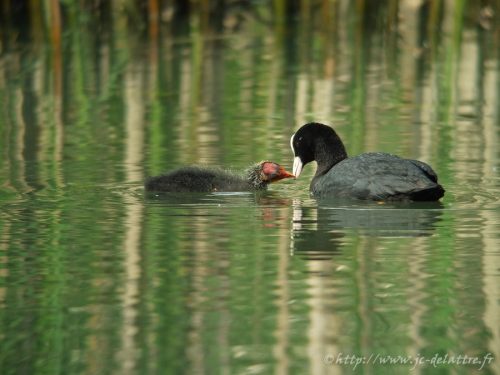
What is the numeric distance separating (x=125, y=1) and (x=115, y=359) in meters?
17.2

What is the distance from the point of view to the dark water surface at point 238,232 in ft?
16.5

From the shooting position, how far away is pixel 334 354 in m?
4.88

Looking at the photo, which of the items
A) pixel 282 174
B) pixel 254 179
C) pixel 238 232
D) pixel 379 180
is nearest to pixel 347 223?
pixel 238 232

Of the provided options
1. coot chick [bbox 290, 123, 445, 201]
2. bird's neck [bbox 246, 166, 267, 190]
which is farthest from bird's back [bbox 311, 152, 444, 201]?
bird's neck [bbox 246, 166, 267, 190]

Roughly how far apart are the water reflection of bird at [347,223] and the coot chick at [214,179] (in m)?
0.76

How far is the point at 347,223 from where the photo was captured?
745 cm

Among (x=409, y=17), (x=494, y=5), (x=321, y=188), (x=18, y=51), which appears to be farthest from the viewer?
(x=409, y=17)

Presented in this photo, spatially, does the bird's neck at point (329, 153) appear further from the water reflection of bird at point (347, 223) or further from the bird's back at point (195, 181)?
the water reflection of bird at point (347, 223)

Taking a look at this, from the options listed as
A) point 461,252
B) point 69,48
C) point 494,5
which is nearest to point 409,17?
point 494,5

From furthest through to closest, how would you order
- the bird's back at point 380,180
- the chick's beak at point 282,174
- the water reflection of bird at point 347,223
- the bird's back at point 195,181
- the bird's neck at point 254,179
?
the chick's beak at point 282,174 < the bird's neck at point 254,179 < the bird's back at point 195,181 < the bird's back at point 380,180 < the water reflection of bird at point 347,223

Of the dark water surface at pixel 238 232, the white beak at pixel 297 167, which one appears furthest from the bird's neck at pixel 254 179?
→ the white beak at pixel 297 167

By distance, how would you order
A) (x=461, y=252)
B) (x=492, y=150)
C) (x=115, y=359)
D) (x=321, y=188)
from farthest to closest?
1. (x=492, y=150)
2. (x=321, y=188)
3. (x=461, y=252)
4. (x=115, y=359)

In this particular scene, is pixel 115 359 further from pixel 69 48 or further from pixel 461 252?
pixel 69 48

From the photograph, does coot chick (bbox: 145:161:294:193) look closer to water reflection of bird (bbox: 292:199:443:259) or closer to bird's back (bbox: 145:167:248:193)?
bird's back (bbox: 145:167:248:193)
